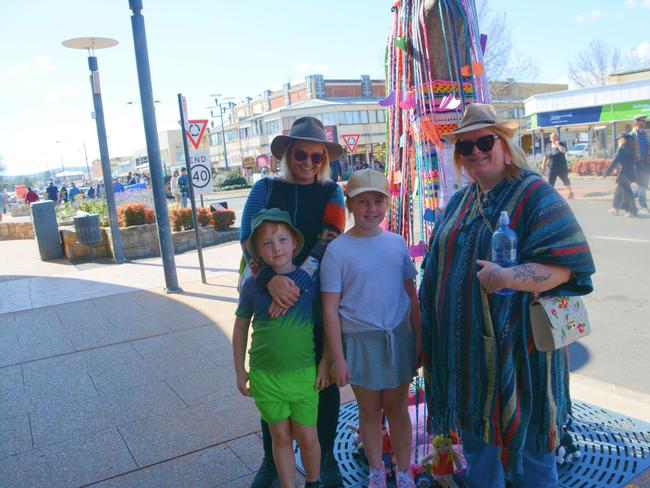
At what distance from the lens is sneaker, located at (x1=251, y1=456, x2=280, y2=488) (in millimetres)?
2725

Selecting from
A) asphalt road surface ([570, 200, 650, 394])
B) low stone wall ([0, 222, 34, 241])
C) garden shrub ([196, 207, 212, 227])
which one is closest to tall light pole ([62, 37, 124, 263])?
garden shrub ([196, 207, 212, 227])

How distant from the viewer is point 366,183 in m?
2.38

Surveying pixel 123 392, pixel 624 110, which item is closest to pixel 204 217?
pixel 123 392

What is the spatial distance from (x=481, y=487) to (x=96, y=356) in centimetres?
371

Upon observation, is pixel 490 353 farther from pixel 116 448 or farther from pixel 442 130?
pixel 116 448

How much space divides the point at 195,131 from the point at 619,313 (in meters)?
6.00

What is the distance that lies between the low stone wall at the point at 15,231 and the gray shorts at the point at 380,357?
1582cm

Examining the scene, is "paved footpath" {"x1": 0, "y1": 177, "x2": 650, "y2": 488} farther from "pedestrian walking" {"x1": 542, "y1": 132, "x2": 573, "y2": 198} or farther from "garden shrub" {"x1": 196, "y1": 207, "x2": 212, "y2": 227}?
"pedestrian walking" {"x1": 542, "y1": 132, "x2": 573, "y2": 198}

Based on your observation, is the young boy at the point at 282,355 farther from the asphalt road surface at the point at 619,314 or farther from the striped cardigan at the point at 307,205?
the asphalt road surface at the point at 619,314

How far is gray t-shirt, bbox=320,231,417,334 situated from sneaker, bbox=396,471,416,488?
71 cm

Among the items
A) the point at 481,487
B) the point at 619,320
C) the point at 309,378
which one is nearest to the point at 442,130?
the point at 309,378

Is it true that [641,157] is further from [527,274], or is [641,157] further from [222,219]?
[527,274]

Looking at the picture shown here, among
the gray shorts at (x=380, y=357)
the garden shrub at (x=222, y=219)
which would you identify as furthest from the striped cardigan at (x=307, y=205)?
the garden shrub at (x=222, y=219)

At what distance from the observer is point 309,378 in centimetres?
247
